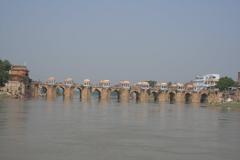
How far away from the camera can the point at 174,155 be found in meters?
22.7

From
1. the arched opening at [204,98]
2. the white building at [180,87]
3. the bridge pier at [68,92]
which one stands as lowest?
the arched opening at [204,98]

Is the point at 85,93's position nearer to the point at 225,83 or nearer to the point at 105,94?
the point at 105,94

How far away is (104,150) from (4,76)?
83991 mm

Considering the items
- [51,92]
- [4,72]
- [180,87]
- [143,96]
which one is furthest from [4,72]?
[180,87]

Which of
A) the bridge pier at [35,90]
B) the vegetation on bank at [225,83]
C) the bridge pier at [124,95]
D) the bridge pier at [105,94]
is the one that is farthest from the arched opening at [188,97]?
the bridge pier at [35,90]

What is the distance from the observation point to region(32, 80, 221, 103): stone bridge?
144 metres

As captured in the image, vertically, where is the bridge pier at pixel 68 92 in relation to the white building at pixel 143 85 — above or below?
below

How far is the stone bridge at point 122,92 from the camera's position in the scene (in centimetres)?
14438

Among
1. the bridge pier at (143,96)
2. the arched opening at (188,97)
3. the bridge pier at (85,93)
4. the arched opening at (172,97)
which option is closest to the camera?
the bridge pier at (85,93)

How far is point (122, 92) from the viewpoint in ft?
500

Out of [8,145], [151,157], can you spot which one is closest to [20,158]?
[8,145]

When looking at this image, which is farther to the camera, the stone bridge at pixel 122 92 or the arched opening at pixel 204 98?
the arched opening at pixel 204 98

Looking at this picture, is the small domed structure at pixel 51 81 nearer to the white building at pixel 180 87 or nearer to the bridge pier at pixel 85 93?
the bridge pier at pixel 85 93

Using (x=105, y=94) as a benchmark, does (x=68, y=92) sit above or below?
above
